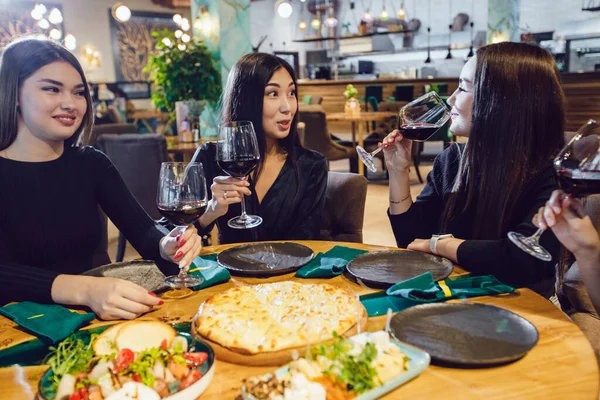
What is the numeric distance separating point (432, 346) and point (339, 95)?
9.89 meters

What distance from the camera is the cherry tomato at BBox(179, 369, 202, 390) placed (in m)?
0.83

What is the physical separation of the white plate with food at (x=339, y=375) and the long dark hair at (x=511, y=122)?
95cm

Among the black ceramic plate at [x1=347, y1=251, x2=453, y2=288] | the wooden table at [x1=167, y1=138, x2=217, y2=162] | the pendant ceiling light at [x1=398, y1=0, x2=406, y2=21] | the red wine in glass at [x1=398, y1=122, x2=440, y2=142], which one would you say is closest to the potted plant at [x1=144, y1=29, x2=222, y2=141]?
the wooden table at [x1=167, y1=138, x2=217, y2=162]

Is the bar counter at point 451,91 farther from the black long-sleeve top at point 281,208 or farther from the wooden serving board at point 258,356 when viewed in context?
the wooden serving board at point 258,356

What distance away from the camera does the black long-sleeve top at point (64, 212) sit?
5.78 ft

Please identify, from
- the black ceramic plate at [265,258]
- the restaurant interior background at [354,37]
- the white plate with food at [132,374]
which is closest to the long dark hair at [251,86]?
the black ceramic plate at [265,258]

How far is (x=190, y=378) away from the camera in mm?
841

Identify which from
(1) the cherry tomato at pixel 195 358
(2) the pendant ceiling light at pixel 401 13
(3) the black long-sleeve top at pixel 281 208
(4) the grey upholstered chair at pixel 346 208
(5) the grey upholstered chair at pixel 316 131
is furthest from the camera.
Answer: (2) the pendant ceiling light at pixel 401 13

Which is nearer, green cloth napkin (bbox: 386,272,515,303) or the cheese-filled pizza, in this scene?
the cheese-filled pizza

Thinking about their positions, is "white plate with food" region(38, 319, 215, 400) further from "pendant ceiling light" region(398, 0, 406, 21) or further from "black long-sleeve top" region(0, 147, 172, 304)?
"pendant ceiling light" region(398, 0, 406, 21)

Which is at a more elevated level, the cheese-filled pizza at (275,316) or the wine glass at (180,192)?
the wine glass at (180,192)

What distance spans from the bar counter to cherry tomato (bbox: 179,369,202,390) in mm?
6677

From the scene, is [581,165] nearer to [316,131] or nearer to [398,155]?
[398,155]

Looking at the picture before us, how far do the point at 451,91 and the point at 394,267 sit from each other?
→ 28.6ft
